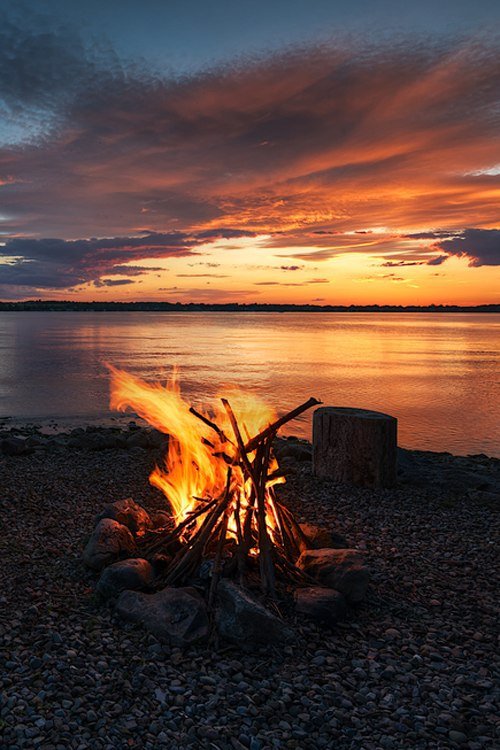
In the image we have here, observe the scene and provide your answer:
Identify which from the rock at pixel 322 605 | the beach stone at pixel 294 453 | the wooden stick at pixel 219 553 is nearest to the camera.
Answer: the rock at pixel 322 605

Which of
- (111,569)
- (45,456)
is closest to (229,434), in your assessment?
(111,569)

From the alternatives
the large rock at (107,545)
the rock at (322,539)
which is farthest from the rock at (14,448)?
the rock at (322,539)

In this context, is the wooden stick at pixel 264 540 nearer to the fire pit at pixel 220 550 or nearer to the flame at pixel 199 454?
the fire pit at pixel 220 550

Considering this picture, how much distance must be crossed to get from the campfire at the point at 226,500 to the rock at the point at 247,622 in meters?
0.36

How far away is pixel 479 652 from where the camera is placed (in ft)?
16.6

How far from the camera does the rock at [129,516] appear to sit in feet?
24.1

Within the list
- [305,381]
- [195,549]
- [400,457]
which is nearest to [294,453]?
[400,457]

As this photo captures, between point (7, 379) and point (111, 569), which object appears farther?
point (7, 379)

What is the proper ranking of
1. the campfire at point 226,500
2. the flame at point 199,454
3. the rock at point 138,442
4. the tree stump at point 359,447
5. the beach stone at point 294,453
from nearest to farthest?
the campfire at point 226,500, the flame at point 199,454, the tree stump at point 359,447, the beach stone at point 294,453, the rock at point 138,442

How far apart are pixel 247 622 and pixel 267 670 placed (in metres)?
0.46

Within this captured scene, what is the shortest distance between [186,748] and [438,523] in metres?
5.52

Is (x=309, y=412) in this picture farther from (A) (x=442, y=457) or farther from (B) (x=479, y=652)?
(B) (x=479, y=652)

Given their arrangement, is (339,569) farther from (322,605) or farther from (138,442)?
(138,442)

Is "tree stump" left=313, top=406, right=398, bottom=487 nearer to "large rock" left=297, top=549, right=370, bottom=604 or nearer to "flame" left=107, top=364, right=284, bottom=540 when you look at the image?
"flame" left=107, top=364, right=284, bottom=540
